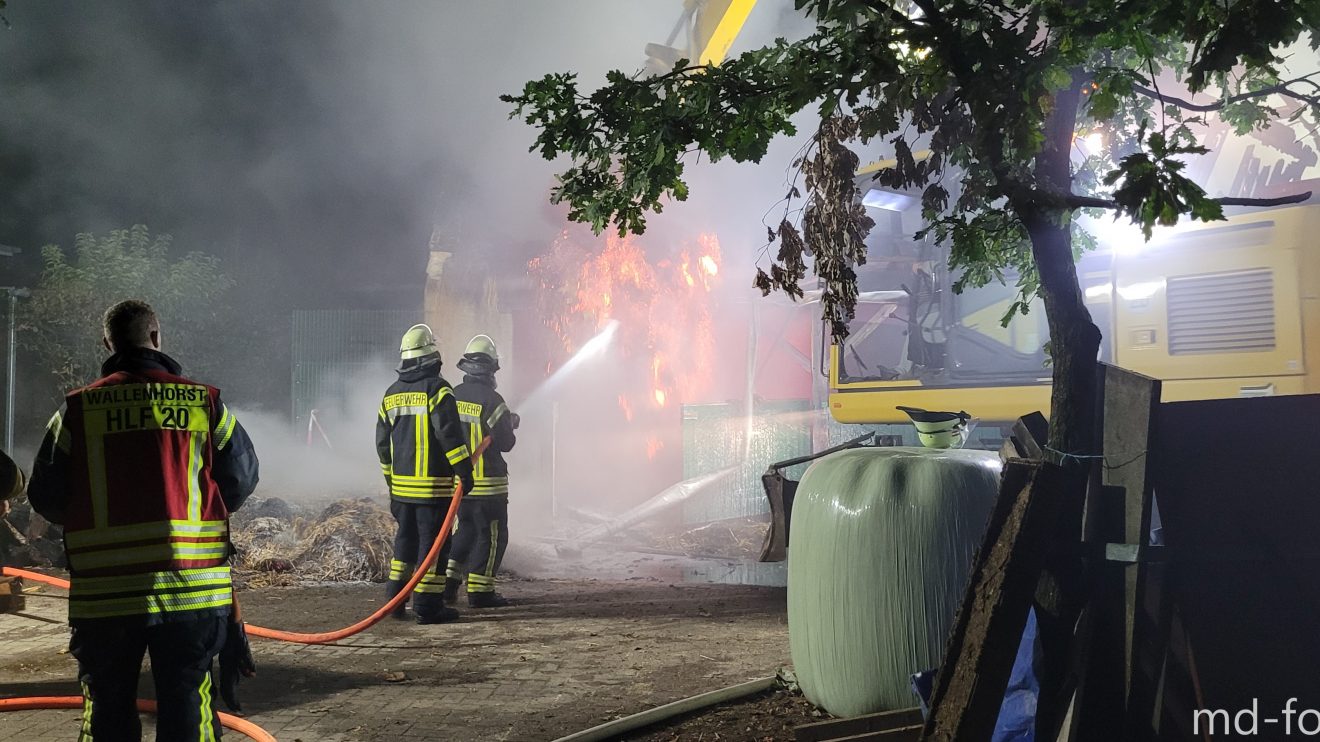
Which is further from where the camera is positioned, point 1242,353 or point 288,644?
point 1242,353

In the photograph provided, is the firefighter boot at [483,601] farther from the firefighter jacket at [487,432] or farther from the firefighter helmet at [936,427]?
the firefighter helmet at [936,427]

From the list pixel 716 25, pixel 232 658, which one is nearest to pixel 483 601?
pixel 232 658

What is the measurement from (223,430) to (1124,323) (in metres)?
6.68

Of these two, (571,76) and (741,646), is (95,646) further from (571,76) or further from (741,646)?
(741,646)

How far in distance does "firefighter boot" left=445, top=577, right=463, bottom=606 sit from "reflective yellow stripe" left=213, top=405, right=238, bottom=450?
13.2 ft

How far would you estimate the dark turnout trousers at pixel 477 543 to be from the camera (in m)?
6.91

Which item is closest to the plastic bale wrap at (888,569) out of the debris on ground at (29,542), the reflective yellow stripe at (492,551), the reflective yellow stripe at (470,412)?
the reflective yellow stripe at (492,551)

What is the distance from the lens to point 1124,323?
7.30 metres

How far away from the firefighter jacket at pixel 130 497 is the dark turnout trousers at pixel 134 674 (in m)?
0.05

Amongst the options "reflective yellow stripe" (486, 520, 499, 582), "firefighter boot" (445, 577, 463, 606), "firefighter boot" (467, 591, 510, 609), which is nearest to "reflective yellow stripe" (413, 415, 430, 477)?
"reflective yellow stripe" (486, 520, 499, 582)

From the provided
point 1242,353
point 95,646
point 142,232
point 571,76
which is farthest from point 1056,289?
point 142,232

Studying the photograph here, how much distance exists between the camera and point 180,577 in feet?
9.22

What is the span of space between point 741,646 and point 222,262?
70.9 feet

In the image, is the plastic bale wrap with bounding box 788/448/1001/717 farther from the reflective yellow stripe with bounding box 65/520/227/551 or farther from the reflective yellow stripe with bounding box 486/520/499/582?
the reflective yellow stripe with bounding box 486/520/499/582
